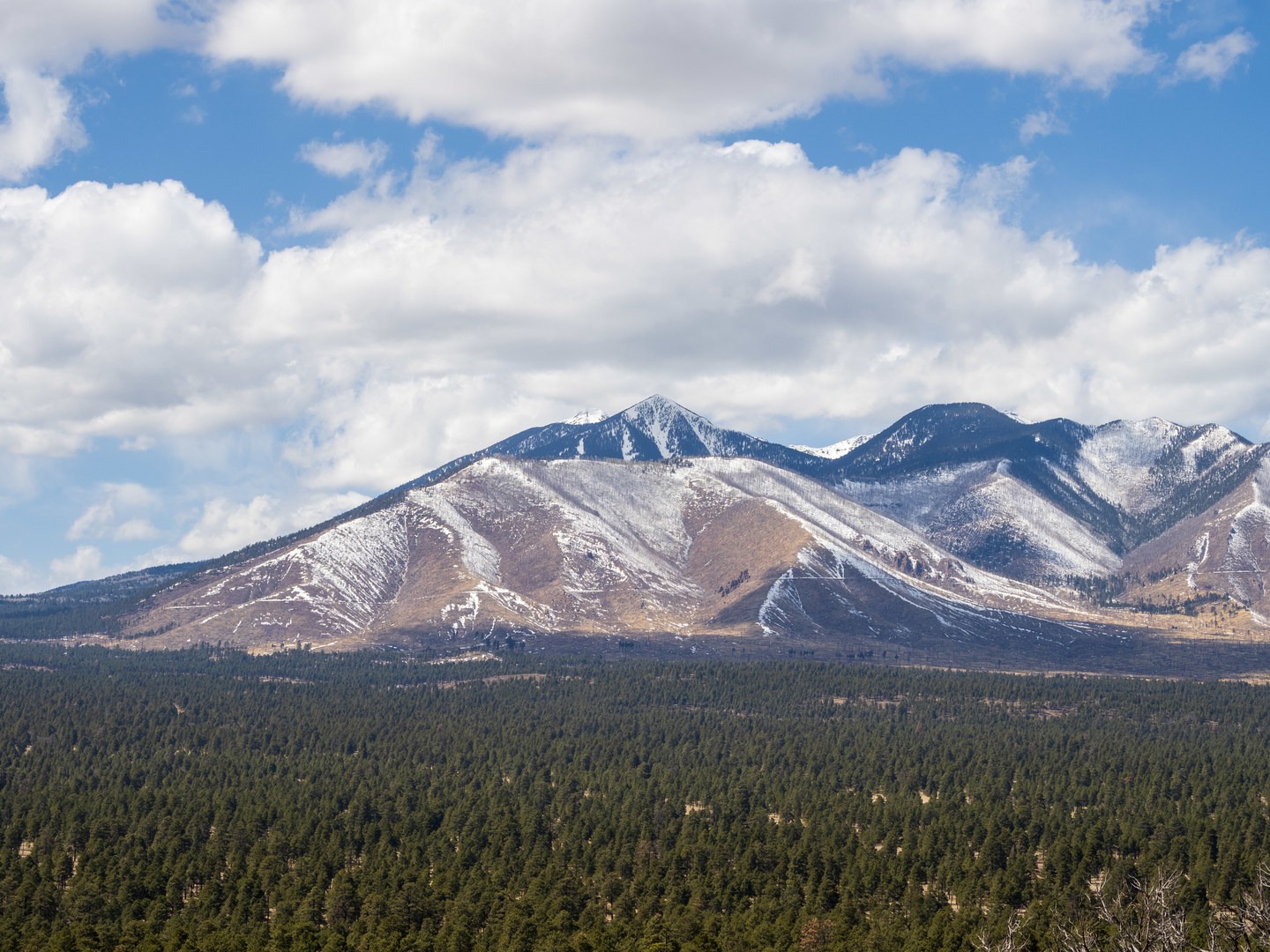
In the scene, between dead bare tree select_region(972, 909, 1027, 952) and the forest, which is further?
the forest

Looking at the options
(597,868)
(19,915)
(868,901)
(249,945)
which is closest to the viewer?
(249,945)

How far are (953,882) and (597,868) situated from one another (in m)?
A: 40.9

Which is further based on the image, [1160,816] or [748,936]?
[1160,816]

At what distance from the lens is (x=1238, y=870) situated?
155500 millimetres

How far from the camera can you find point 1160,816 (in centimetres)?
18375

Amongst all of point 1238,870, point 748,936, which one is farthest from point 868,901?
point 1238,870

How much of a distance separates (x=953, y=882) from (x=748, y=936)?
121 feet

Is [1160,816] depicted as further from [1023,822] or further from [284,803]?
[284,803]

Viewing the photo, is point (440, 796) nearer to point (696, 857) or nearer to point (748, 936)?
point (696, 857)

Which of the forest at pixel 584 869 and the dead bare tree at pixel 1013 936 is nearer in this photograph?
the dead bare tree at pixel 1013 936

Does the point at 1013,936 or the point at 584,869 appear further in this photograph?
the point at 584,869

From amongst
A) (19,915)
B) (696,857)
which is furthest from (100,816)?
(696,857)

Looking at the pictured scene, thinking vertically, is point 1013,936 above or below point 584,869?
above

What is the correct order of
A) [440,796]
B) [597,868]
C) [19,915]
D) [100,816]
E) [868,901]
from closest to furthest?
1. [19,915]
2. [868,901]
3. [597,868]
4. [100,816]
5. [440,796]
